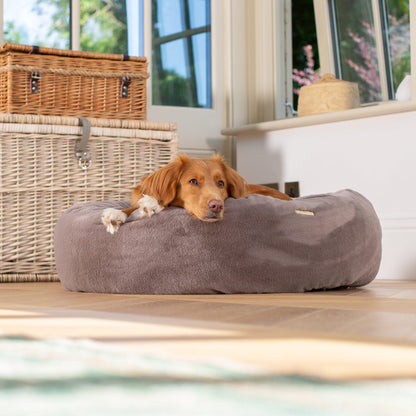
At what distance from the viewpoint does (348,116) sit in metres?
2.85

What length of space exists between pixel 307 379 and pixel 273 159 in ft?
8.39

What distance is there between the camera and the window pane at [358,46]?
323cm

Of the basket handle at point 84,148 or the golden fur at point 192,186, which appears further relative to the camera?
the basket handle at point 84,148

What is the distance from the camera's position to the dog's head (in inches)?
76.5

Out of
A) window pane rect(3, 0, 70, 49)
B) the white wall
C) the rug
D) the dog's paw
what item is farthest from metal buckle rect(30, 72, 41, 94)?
the rug

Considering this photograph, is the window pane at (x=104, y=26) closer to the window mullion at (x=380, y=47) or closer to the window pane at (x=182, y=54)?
the window pane at (x=182, y=54)

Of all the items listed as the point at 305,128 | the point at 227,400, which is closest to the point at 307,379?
the point at 227,400

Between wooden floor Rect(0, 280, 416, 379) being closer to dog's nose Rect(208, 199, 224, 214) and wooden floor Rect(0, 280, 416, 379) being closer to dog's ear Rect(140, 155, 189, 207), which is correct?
dog's nose Rect(208, 199, 224, 214)

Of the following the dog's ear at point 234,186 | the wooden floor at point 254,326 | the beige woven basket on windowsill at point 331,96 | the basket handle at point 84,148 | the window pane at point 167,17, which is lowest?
the wooden floor at point 254,326

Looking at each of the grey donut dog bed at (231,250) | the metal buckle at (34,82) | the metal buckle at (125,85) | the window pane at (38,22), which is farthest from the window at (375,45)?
the metal buckle at (34,82)

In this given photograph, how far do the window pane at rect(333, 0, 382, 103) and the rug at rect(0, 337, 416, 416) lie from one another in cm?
271

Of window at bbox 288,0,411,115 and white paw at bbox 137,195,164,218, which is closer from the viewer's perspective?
white paw at bbox 137,195,164,218

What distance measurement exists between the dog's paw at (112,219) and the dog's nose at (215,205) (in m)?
0.33

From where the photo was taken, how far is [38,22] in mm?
3123
